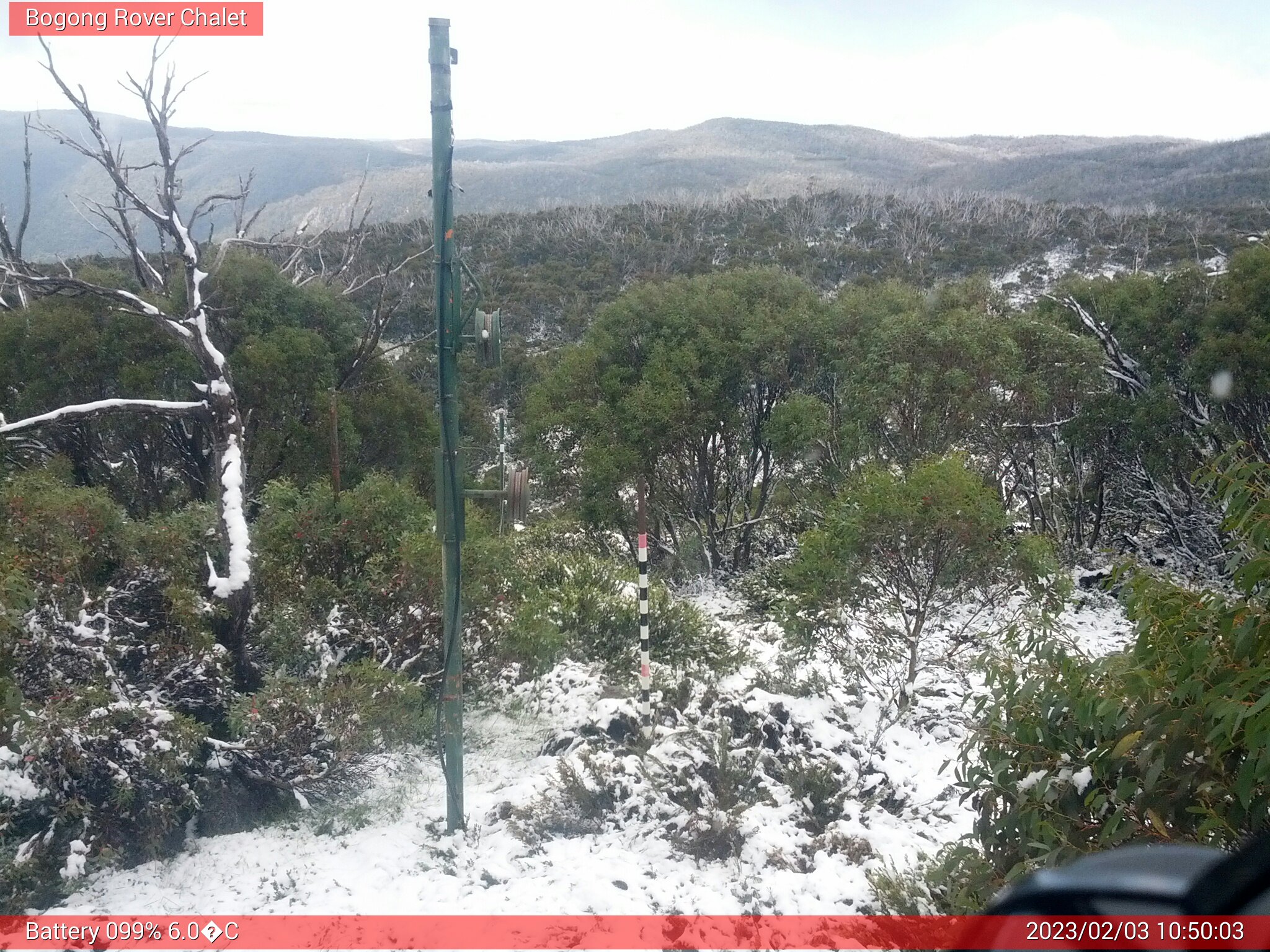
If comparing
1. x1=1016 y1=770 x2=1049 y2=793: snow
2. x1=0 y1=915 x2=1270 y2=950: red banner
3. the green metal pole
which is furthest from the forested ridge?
the green metal pole

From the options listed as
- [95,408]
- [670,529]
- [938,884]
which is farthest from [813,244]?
[938,884]

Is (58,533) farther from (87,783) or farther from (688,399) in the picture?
(688,399)

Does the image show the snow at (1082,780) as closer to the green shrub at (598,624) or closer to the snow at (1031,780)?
the snow at (1031,780)

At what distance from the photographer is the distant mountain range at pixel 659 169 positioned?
41781 mm

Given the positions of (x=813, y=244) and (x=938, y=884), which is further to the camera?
(x=813, y=244)

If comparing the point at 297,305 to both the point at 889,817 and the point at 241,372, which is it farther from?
the point at 889,817

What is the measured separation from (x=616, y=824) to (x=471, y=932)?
136cm

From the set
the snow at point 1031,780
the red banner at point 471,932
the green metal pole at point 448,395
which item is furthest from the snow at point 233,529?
the snow at point 1031,780

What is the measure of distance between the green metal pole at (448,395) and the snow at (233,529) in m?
1.84

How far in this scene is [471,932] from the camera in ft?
13.7

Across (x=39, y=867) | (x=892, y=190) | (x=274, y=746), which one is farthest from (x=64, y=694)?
(x=892, y=190)

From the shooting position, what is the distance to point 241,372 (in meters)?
10.2

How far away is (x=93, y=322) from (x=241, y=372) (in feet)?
7.19

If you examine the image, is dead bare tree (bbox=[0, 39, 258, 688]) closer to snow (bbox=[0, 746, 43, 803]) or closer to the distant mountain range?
snow (bbox=[0, 746, 43, 803])
